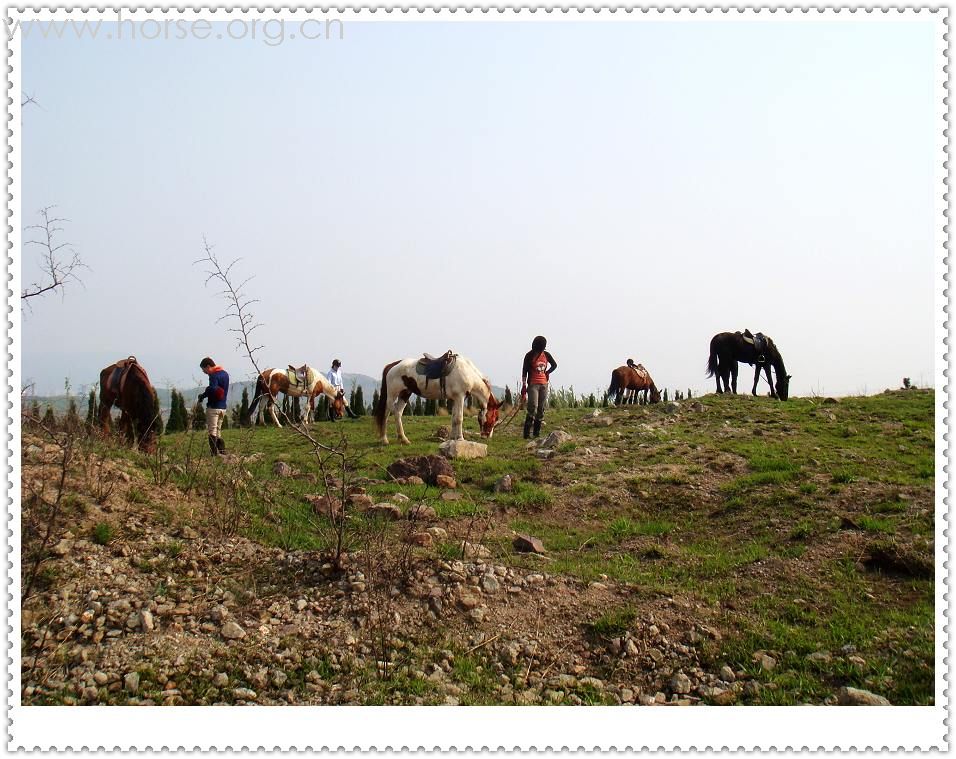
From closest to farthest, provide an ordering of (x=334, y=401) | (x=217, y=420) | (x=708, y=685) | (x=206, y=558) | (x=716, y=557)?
(x=708, y=685) → (x=206, y=558) → (x=716, y=557) → (x=217, y=420) → (x=334, y=401)

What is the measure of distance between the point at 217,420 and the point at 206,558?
17.2 ft

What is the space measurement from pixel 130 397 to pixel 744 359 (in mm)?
14427

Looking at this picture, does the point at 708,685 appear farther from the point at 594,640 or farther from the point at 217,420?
the point at 217,420

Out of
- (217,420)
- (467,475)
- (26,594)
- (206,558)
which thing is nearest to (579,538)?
(467,475)

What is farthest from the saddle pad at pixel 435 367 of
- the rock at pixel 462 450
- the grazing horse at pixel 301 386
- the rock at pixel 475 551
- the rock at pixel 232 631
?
the rock at pixel 232 631

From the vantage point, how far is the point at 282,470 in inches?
408

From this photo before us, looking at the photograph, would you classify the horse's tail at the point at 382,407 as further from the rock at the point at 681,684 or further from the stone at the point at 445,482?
the rock at the point at 681,684

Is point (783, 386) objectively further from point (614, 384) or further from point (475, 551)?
point (475, 551)

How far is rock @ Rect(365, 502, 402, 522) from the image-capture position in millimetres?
7929

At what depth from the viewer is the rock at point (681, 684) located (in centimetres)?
493

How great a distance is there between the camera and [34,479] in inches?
290

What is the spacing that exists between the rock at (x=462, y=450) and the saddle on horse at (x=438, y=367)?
1.80 m

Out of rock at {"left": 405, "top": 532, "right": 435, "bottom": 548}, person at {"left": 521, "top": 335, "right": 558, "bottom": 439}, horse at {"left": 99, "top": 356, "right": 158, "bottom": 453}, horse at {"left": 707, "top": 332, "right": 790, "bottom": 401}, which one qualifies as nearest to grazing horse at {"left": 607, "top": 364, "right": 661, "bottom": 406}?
horse at {"left": 707, "top": 332, "right": 790, "bottom": 401}

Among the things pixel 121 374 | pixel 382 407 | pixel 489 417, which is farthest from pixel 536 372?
pixel 121 374
